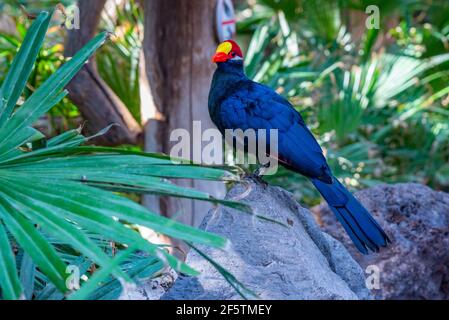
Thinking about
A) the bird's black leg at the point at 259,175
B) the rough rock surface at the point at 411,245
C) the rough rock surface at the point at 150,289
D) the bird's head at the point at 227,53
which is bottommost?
the rough rock surface at the point at 411,245

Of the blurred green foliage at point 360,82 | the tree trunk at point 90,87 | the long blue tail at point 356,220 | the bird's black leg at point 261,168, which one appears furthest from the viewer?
the blurred green foliage at point 360,82

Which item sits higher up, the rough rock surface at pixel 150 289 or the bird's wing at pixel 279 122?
the bird's wing at pixel 279 122

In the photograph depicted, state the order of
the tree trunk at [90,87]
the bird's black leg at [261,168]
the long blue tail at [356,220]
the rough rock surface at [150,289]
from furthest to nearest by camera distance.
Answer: the tree trunk at [90,87], the bird's black leg at [261,168], the long blue tail at [356,220], the rough rock surface at [150,289]

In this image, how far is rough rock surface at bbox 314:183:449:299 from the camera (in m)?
3.57

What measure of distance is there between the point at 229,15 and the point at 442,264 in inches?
79.0

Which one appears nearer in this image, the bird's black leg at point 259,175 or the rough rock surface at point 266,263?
the rough rock surface at point 266,263

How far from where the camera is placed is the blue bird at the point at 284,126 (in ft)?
8.44

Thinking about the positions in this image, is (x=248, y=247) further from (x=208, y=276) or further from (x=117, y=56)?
(x=117, y=56)

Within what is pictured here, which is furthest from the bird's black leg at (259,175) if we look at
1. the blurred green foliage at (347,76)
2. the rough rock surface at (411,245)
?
the blurred green foliage at (347,76)

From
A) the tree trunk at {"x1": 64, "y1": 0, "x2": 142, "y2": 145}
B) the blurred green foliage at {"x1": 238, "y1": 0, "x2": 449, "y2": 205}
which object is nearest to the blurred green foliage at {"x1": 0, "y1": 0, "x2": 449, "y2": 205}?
the blurred green foliage at {"x1": 238, "y1": 0, "x2": 449, "y2": 205}

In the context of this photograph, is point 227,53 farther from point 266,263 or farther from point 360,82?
point 360,82

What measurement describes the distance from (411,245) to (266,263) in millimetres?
1628

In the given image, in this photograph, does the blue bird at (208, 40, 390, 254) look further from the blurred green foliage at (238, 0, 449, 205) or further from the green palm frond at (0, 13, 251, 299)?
the blurred green foliage at (238, 0, 449, 205)

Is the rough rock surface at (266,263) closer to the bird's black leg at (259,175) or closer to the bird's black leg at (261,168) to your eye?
the bird's black leg at (259,175)
